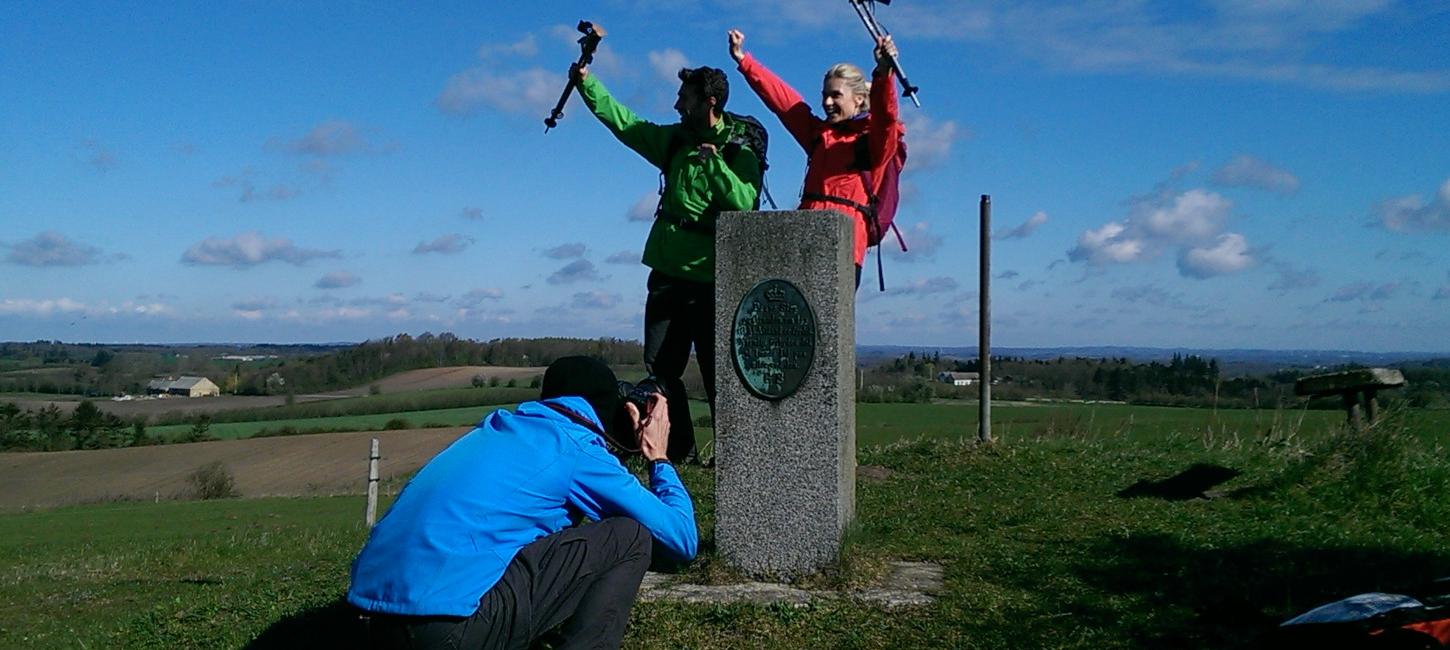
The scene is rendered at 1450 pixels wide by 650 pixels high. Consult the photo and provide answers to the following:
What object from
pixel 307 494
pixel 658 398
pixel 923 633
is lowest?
pixel 307 494

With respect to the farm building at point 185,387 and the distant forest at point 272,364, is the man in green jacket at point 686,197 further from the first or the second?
the farm building at point 185,387

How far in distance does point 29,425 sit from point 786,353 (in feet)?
146

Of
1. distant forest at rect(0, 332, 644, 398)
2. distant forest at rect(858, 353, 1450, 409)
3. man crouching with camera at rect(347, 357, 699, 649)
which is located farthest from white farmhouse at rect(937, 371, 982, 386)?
man crouching with camera at rect(347, 357, 699, 649)

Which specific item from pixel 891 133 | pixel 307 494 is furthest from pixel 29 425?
pixel 891 133

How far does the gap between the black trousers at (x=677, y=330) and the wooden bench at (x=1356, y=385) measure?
4.64m

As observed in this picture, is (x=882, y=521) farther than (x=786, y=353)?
Yes

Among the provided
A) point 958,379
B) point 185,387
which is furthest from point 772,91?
point 185,387

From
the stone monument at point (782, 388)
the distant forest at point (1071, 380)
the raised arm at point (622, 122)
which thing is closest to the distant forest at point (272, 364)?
the distant forest at point (1071, 380)

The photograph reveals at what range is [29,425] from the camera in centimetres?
4288

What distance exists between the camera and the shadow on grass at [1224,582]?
16.5 ft

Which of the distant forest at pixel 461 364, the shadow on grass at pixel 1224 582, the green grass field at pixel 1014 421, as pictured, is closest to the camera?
the shadow on grass at pixel 1224 582

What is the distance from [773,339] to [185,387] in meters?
50.7

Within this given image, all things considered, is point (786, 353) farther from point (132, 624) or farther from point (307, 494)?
point (307, 494)

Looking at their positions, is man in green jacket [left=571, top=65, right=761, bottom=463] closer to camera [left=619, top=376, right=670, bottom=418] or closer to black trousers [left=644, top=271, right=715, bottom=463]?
black trousers [left=644, top=271, right=715, bottom=463]
